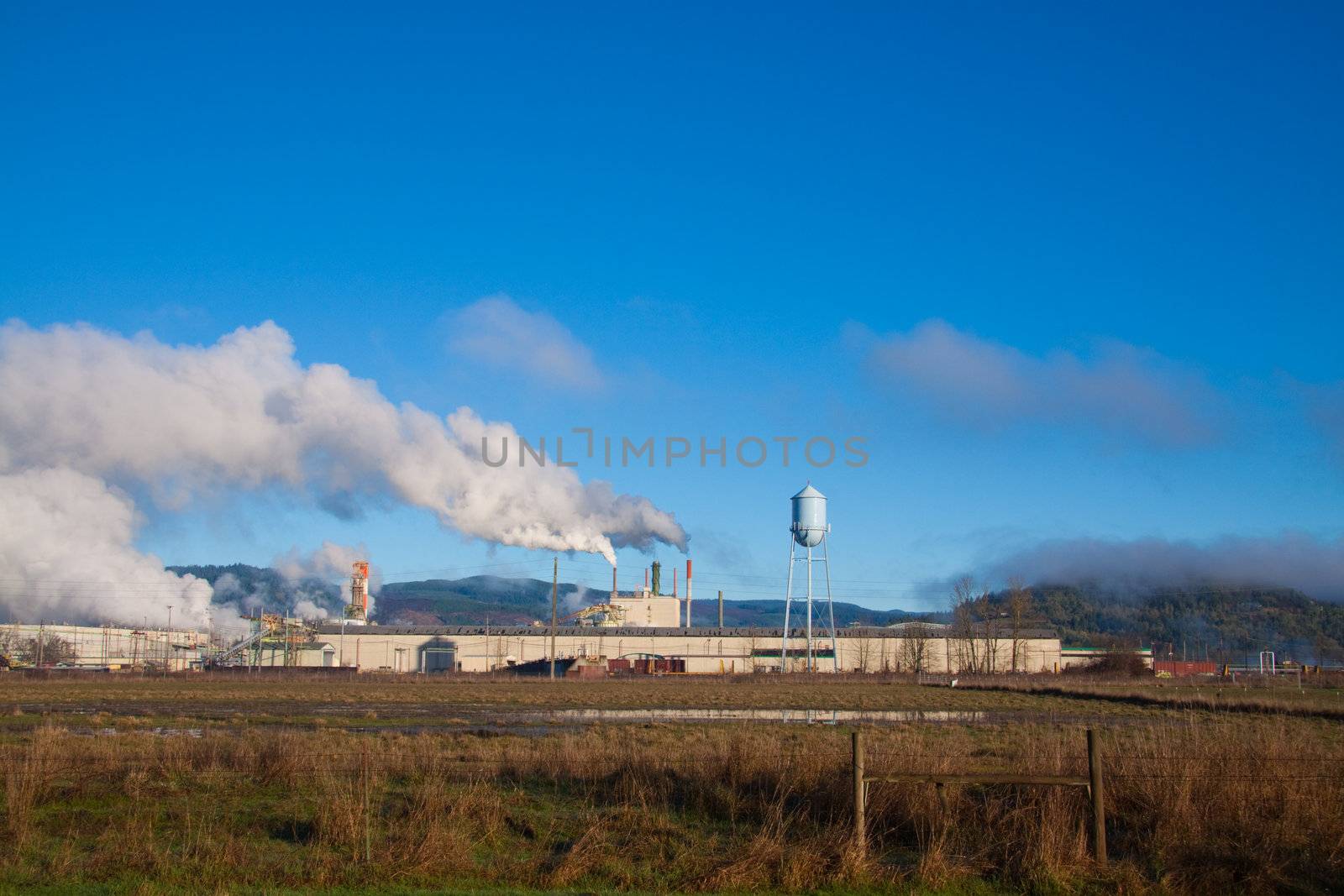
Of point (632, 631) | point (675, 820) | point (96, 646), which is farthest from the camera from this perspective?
point (96, 646)

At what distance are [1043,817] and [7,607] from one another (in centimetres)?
17970

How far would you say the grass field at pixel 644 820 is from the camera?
11.5 meters

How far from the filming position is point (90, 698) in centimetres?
5175

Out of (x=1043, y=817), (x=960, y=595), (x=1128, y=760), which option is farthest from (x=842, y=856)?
(x=960, y=595)

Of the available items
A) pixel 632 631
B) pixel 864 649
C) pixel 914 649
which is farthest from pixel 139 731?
pixel 632 631

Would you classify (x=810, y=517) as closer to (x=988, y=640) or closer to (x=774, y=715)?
(x=988, y=640)

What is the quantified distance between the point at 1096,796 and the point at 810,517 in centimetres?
7886

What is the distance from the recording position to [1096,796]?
11.8 meters

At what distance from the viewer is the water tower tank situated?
9025 cm

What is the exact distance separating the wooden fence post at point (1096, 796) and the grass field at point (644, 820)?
0.17 m

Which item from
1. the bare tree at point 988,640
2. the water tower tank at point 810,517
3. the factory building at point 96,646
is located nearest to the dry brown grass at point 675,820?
the water tower tank at point 810,517

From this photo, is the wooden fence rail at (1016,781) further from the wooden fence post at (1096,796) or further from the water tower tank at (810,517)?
the water tower tank at (810,517)

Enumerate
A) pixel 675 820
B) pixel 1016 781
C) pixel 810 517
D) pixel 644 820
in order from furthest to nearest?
pixel 810 517 → pixel 675 820 → pixel 644 820 → pixel 1016 781

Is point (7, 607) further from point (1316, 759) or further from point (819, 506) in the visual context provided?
point (1316, 759)
